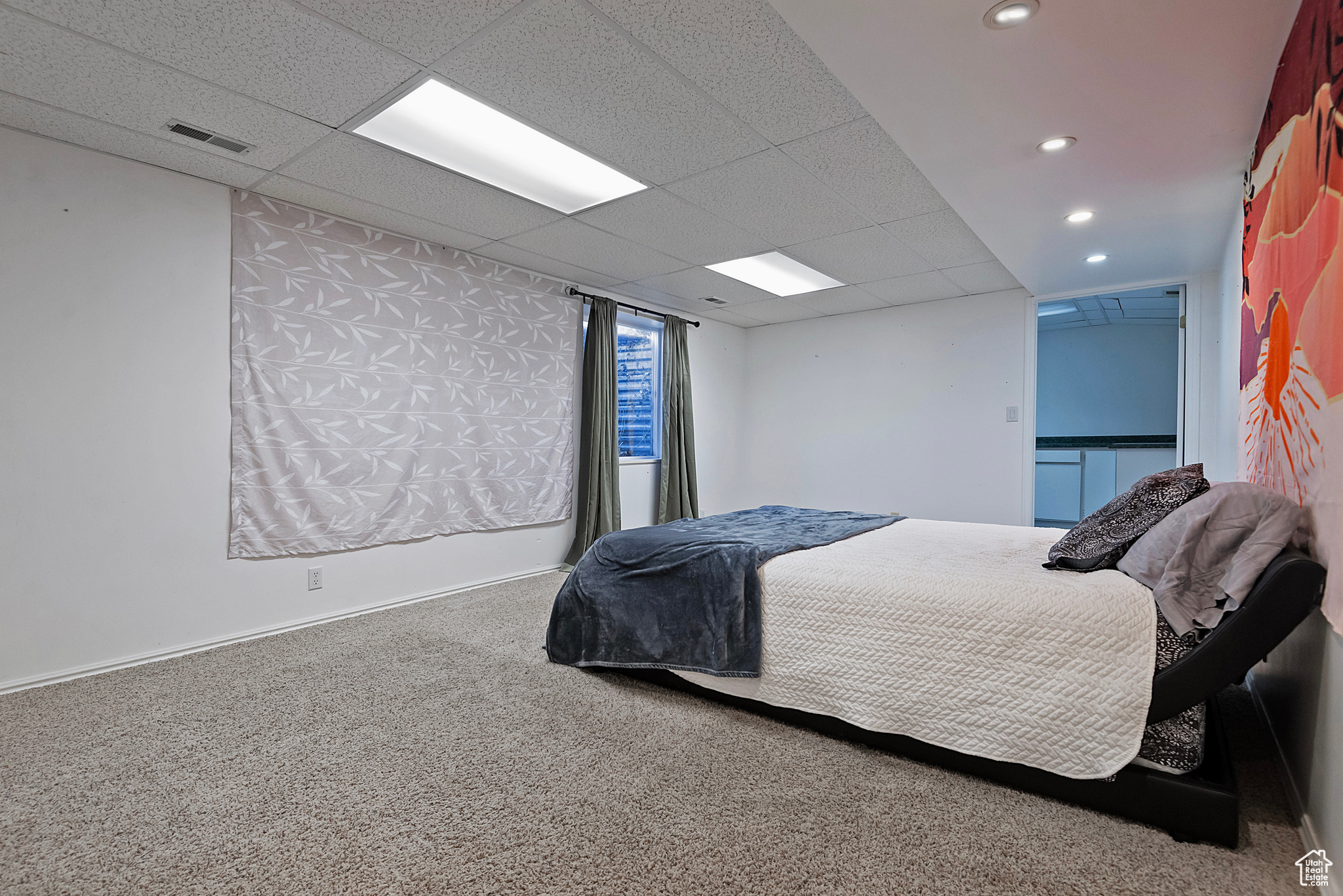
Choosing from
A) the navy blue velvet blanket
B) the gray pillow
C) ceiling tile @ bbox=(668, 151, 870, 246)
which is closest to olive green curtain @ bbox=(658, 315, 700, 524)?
ceiling tile @ bbox=(668, 151, 870, 246)

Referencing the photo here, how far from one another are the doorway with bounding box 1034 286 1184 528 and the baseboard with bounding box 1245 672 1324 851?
478 centimetres

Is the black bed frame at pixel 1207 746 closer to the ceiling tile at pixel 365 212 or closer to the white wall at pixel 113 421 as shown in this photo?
the white wall at pixel 113 421

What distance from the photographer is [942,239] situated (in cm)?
366

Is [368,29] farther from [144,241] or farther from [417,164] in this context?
[144,241]

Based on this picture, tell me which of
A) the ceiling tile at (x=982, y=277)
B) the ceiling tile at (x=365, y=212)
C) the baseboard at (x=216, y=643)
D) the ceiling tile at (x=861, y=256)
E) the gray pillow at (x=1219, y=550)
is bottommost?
the baseboard at (x=216, y=643)

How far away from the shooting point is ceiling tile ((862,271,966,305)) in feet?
14.9

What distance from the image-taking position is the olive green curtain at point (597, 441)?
15.4 feet

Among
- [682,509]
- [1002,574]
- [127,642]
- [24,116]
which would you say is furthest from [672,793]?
[682,509]

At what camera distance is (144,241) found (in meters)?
2.76

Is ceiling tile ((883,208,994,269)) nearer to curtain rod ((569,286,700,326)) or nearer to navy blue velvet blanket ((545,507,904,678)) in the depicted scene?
navy blue velvet blanket ((545,507,904,678))

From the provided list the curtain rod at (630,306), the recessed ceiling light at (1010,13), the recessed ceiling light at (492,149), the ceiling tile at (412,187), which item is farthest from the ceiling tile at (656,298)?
the recessed ceiling light at (1010,13)

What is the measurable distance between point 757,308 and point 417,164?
3386mm

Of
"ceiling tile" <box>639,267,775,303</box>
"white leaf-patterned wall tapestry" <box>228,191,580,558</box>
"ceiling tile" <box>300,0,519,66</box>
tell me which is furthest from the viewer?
"ceiling tile" <box>639,267,775,303</box>

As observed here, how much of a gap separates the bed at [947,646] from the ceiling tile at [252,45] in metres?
1.93
